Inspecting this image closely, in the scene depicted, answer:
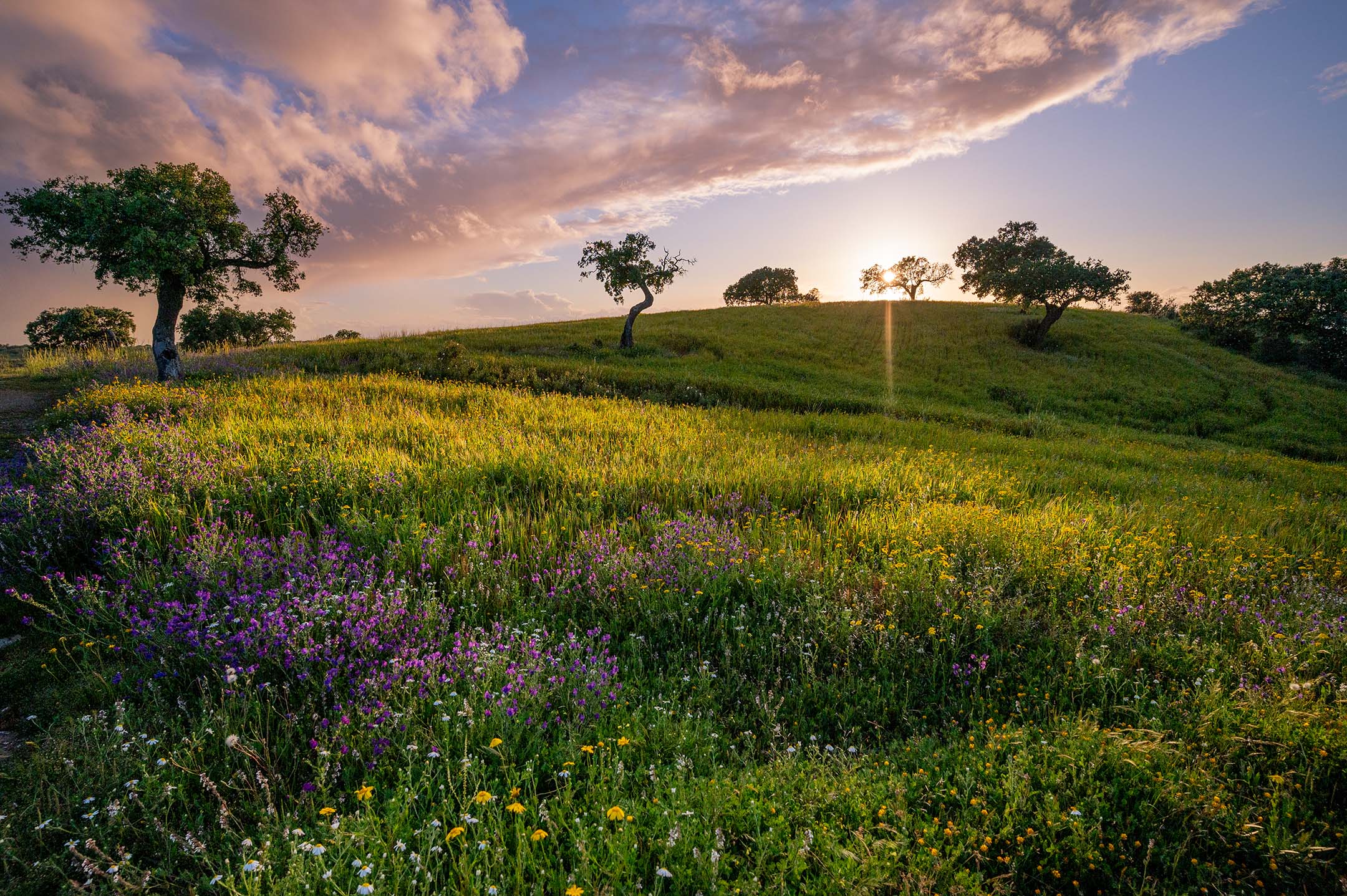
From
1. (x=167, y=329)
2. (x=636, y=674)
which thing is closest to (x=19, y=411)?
(x=167, y=329)

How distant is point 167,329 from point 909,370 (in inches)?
1228

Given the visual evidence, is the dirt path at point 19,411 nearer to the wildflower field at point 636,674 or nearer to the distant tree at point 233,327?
the wildflower field at point 636,674

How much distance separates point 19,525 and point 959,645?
30.5 ft

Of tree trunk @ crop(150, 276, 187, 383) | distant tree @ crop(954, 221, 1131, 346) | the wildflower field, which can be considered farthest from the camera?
distant tree @ crop(954, 221, 1131, 346)

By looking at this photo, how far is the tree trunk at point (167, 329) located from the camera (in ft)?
48.8

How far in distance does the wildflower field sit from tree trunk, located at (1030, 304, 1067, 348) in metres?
32.5

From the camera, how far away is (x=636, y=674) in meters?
3.82

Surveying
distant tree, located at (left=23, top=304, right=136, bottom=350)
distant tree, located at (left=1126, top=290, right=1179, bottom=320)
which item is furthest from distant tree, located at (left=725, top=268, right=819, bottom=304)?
distant tree, located at (left=23, top=304, right=136, bottom=350)

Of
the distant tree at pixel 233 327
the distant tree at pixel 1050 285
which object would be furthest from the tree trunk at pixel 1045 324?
the distant tree at pixel 233 327

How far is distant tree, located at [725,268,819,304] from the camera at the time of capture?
9062cm

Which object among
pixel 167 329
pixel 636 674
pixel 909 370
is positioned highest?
pixel 167 329

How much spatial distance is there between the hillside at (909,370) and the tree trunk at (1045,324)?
1008 mm

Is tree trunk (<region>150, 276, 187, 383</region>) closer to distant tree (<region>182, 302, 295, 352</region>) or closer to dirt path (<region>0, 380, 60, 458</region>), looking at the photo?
dirt path (<region>0, 380, 60, 458</region>)

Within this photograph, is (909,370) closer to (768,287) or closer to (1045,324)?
(1045,324)
